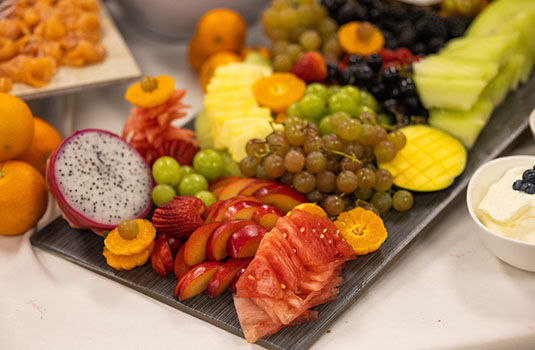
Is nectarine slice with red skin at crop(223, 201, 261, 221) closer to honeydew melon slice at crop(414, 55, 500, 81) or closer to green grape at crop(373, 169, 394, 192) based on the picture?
green grape at crop(373, 169, 394, 192)

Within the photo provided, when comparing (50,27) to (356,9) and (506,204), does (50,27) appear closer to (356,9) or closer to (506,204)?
(356,9)

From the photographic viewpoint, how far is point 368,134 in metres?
1.45

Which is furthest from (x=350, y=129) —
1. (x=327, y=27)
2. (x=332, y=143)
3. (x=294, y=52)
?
(x=327, y=27)

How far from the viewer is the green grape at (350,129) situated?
4.66ft

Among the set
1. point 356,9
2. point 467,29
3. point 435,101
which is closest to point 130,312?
point 435,101

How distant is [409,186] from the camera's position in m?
1.48

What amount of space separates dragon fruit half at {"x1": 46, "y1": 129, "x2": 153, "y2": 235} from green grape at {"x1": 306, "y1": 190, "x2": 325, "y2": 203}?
433 millimetres

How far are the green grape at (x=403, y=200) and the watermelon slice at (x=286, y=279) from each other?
29 centimetres

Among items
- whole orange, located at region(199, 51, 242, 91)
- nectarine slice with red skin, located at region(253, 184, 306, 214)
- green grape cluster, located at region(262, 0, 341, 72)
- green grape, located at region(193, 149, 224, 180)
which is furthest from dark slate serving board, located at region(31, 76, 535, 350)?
whole orange, located at region(199, 51, 242, 91)

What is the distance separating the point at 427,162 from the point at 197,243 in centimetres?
68

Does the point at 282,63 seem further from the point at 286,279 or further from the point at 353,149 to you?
the point at 286,279

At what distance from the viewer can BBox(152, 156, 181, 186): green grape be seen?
149 cm

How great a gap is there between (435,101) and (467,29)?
56 centimetres

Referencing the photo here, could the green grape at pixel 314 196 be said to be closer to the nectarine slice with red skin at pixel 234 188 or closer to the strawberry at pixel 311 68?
the nectarine slice with red skin at pixel 234 188
